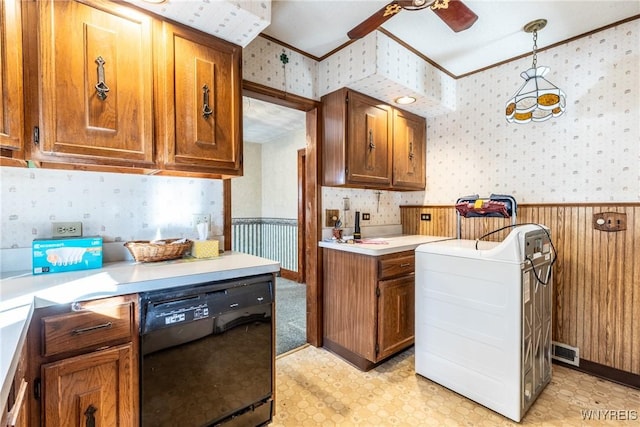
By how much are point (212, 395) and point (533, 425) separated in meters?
1.77

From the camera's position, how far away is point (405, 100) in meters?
2.71

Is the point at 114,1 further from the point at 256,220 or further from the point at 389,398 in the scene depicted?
the point at 256,220

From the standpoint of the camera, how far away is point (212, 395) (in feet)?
4.79

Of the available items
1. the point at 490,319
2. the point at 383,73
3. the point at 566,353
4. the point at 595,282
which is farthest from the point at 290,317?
the point at 595,282

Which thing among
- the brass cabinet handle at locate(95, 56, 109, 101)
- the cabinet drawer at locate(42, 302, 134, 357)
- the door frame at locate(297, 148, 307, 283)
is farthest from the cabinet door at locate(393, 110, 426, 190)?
the cabinet drawer at locate(42, 302, 134, 357)

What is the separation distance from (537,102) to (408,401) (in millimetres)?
2255

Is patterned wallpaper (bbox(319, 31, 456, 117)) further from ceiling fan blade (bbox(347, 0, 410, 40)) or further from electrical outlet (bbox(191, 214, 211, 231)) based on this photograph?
electrical outlet (bbox(191, 214, 211, 231))

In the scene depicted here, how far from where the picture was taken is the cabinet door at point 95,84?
1.28 metres

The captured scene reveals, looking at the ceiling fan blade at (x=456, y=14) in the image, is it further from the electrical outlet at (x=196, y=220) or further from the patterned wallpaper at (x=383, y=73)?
the electrical outlet at (x=196, y=220)

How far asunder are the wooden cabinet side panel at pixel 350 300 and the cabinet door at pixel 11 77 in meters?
1.98

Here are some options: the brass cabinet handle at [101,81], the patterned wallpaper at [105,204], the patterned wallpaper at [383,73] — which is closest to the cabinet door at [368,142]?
the patterned wallpaper at [383,73]

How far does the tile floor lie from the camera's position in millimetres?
1737

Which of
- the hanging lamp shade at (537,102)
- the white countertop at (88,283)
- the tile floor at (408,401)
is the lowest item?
the tile floor at (408,401)

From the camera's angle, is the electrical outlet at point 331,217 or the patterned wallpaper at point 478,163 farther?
the electrical outlet at point 331,217
